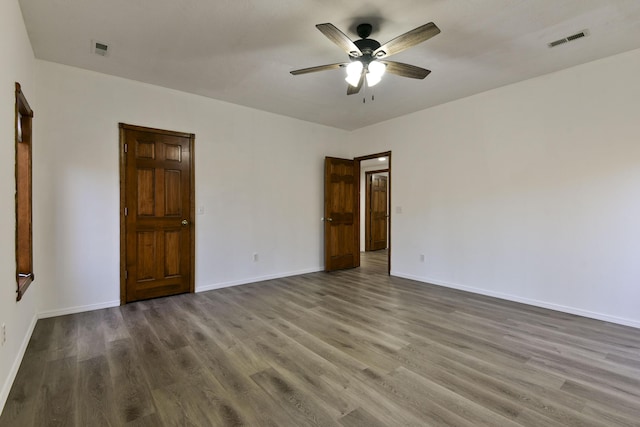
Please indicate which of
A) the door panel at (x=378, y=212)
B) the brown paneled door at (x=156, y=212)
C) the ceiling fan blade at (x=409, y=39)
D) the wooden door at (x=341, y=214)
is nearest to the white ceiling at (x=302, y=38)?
the ceiling fan blade at (x=409, y=39)

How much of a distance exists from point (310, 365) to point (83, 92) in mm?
3877

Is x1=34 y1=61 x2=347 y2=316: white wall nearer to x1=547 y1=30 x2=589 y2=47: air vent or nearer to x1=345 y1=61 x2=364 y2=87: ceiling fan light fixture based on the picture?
x1=345 y1=61 x2=364 y2=87: ceiling fan light fixture

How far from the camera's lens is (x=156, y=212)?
159 inches

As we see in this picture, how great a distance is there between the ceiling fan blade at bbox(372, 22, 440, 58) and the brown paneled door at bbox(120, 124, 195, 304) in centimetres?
290

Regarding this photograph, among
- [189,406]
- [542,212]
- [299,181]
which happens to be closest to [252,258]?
[299,181]

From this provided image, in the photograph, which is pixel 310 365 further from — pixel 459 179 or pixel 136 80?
pixel 136 80

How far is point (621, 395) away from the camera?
2.00 metres

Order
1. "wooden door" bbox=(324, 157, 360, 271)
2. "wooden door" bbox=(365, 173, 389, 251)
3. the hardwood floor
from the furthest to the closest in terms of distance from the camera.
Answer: "wooden door" bbox=(365, 173, 389, 251) → "wooden door" bbox=(324, 157, 360, 271) → the hardwood floor

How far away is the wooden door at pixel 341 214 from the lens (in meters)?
5.71

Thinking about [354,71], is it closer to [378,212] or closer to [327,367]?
[327,367]

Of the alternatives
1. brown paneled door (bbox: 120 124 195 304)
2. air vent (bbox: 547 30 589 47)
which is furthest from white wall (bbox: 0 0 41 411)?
air vent (bbox: 547 30 589 47)

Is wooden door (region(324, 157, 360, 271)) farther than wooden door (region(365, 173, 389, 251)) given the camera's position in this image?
No

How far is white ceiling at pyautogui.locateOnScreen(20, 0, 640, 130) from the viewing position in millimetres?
2432

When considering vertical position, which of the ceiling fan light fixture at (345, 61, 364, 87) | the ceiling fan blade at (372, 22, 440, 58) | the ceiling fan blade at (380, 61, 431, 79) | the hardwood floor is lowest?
the hardwood floor
